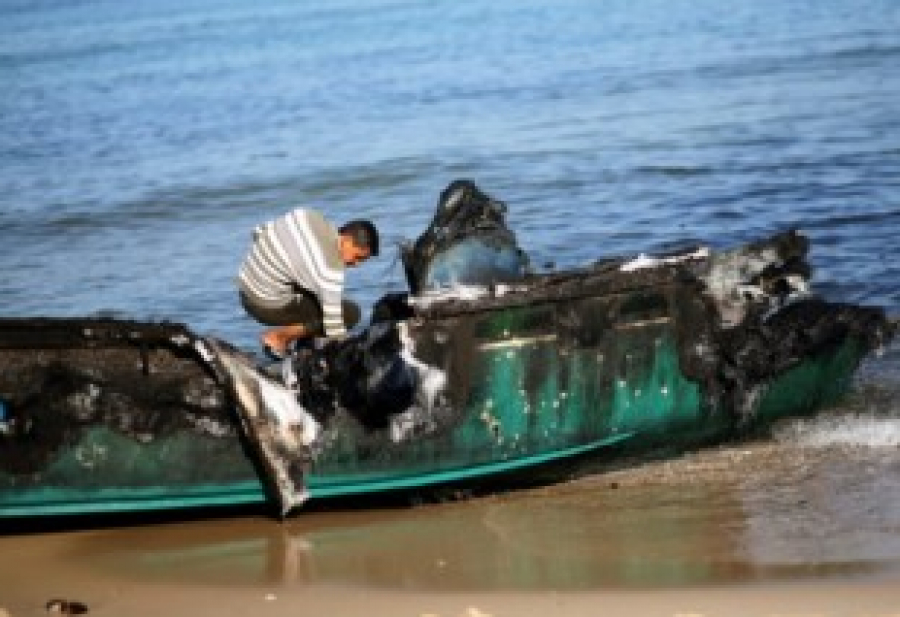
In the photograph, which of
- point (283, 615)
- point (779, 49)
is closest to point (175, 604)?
point (283, 615)

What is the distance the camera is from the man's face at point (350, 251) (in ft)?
27.3

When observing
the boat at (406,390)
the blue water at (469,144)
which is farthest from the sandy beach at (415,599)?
the blue water at (469,144)

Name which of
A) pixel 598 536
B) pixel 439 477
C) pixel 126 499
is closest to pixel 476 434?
pixel 439 477

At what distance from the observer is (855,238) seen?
46.0 ft

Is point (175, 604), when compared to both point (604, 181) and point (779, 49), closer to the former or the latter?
point (604, 181)

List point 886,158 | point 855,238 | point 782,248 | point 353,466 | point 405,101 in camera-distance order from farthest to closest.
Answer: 1. point 405,101
2. point 886,158
3. point 855,238
4. point 782,248
5. point 353,466

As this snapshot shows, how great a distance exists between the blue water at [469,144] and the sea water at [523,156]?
0.19 ft

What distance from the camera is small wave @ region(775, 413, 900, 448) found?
28.9 feet

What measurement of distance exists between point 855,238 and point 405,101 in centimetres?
1282

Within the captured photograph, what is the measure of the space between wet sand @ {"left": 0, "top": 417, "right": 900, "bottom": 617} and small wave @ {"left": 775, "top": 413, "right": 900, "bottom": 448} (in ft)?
0.21

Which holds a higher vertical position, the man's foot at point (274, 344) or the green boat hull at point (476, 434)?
the man's foot at point (274, 344)

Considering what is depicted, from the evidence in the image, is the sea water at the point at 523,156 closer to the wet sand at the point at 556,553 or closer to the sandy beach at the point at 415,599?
the wet sand at the point at 556,553

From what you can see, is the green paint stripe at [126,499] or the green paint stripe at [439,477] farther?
the green paint stripe at [439,477]

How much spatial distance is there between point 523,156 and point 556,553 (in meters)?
12.8
